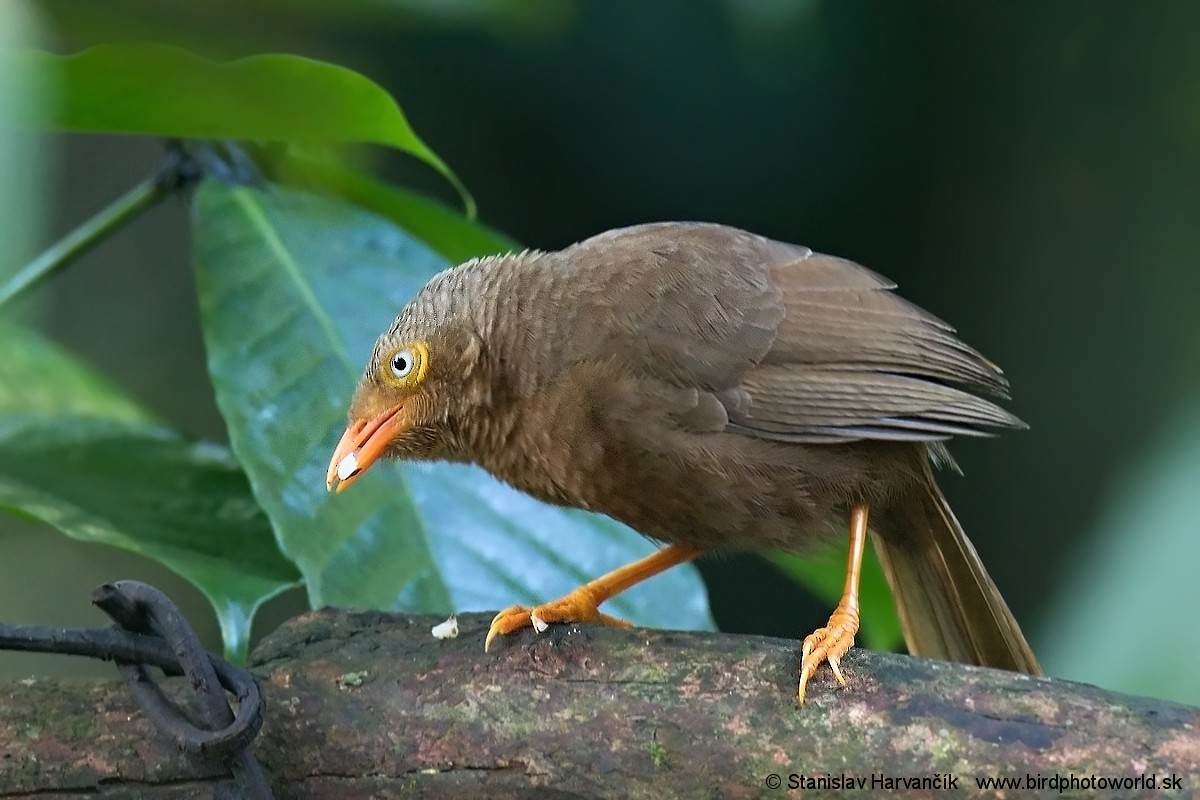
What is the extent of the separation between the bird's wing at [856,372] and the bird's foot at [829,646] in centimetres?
32

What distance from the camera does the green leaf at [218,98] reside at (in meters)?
1.86

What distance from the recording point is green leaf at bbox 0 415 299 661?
1.85 metres

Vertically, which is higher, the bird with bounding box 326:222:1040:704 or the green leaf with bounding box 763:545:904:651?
the bird with bounding box 326:222:1040:704

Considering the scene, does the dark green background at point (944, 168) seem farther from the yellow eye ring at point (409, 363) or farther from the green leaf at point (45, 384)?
the yellow eye ring at point (409, 363)

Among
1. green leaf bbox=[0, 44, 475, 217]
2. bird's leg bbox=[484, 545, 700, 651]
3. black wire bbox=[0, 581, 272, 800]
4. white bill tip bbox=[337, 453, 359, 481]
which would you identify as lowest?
bird's leg bbox=[484, 545, 700, 651]

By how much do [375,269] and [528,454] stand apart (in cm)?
67

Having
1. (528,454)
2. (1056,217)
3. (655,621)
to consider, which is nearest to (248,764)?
(528,454)

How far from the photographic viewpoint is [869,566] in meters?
2.29

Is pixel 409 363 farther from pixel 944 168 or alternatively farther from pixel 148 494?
pixel 944 168

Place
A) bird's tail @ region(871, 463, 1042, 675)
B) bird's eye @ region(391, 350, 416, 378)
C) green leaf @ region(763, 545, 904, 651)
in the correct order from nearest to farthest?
1. bird's eye @ region(391, 350, 416, 378)
2. bird's tail @ region(871, 463, 1042, 675)
3. green leaf @ region(763, 545, 904, 651)

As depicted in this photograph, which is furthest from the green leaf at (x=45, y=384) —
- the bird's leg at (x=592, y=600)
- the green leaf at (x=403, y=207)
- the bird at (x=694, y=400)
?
the bird's leg at (x=592, y=600)

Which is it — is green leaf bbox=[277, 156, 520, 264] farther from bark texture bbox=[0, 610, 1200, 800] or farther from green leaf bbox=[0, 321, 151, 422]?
bark texture bbox=[0, 610, 1200, 800]

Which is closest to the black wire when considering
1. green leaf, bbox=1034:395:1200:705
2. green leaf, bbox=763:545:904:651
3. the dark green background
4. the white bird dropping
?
the white bird dropping

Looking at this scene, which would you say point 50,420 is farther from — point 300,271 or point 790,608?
point 790,608
